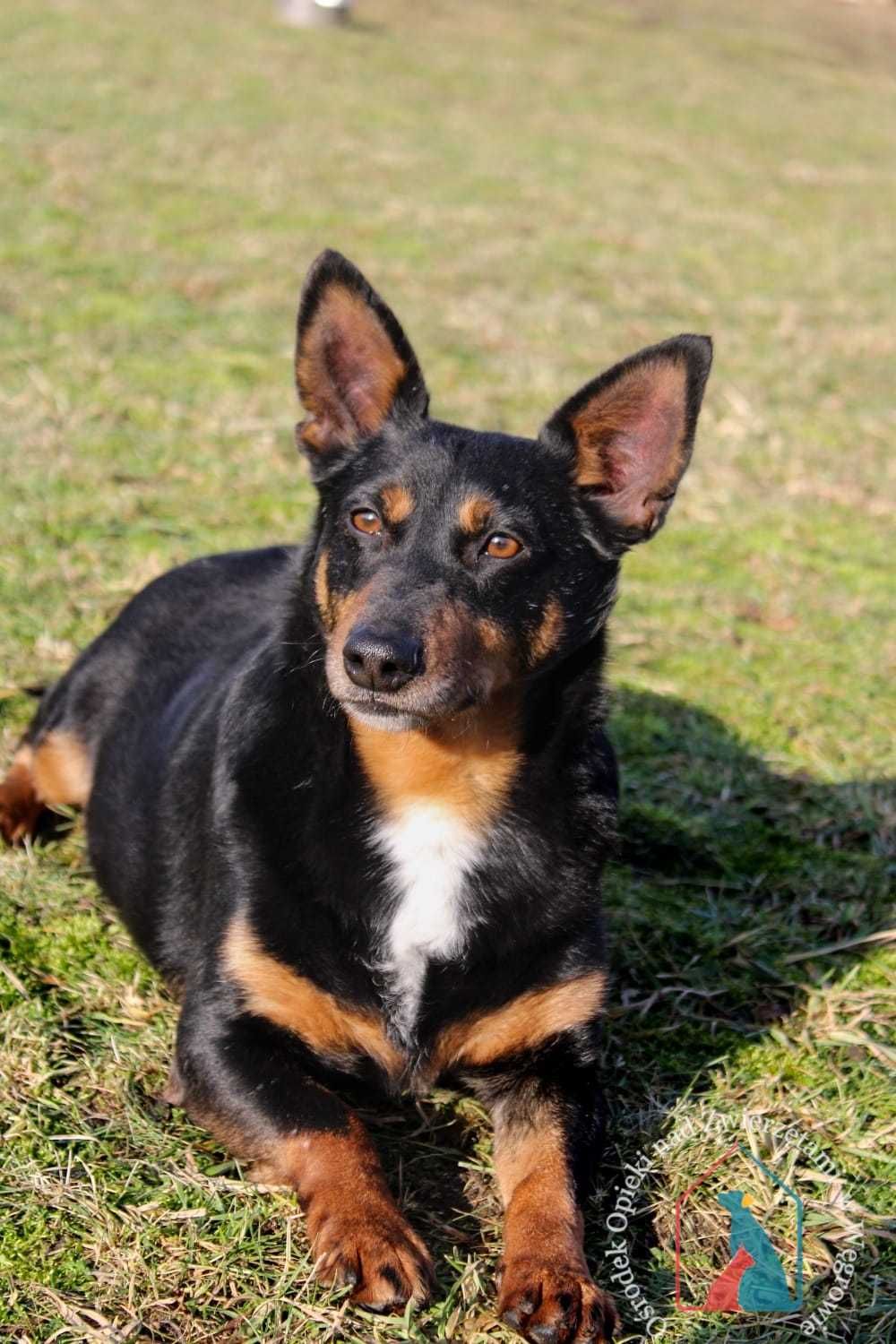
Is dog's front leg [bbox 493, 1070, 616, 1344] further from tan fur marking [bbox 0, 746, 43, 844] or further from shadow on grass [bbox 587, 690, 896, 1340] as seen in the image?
tan fur marking [bbox 0, 746, 43, 844]

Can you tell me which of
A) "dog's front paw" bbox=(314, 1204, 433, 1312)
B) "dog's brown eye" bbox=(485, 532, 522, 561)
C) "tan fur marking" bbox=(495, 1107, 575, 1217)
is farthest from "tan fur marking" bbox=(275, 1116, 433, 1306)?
"dog's brown eye" bbox=(485, 532, 522, 561)

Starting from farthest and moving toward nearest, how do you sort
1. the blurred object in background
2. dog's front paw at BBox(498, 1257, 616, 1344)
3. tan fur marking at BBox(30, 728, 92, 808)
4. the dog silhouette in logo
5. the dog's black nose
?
the blurred object in background, tan fur marking at BBox(30, 728, 92, 808), the dog's black nose, the dog silhouette in logo, dog's front paw at BBox(498, 1257, 616, 1344)

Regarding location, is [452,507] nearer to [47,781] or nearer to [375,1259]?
[375,1259]

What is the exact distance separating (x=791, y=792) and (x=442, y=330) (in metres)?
6.33

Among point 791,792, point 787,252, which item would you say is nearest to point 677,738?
point 791,792

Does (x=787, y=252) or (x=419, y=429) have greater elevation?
(x=419, y=429)

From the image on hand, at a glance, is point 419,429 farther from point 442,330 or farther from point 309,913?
point 442,330

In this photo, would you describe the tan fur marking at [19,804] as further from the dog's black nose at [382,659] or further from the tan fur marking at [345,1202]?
the dog's black nose at [382,659]

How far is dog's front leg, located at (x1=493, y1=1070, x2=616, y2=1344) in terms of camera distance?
2844 millimetres

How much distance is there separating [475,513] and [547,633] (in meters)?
0.34

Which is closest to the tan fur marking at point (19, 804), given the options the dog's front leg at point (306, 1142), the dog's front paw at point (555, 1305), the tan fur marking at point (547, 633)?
the dog's front leg at point (306, 1142)

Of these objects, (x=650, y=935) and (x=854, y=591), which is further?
(x=854, y=591)

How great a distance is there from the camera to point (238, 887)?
3443mm

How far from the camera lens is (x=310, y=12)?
21891 millimetres
